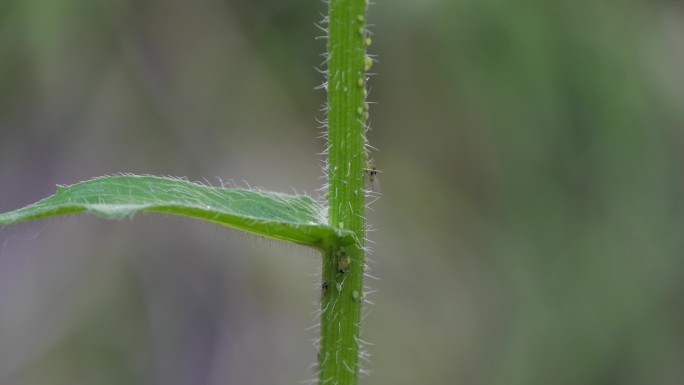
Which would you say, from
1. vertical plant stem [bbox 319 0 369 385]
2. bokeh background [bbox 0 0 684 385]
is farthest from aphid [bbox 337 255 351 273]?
bokeh background [bbox 0 0 684 385]

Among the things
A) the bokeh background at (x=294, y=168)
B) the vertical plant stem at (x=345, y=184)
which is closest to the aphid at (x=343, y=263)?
the vertical plant stem at (x=345, y=184)

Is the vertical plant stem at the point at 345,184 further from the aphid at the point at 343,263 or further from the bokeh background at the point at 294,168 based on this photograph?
the bokeh background at the point at 294,168

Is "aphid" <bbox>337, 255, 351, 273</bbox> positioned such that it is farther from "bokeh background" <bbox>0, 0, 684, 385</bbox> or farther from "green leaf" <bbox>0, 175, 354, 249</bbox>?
"bokeh background" <bbox>0, 0, 684, 385</bbox>

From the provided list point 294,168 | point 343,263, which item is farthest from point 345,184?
point 294,168

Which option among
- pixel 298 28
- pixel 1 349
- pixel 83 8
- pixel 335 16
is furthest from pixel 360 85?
pixel 1 349

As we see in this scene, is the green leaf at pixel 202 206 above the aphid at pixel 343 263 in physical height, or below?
above

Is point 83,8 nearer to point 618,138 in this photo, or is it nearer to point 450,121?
point 450,121

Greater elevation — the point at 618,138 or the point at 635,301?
the point at 618,138
